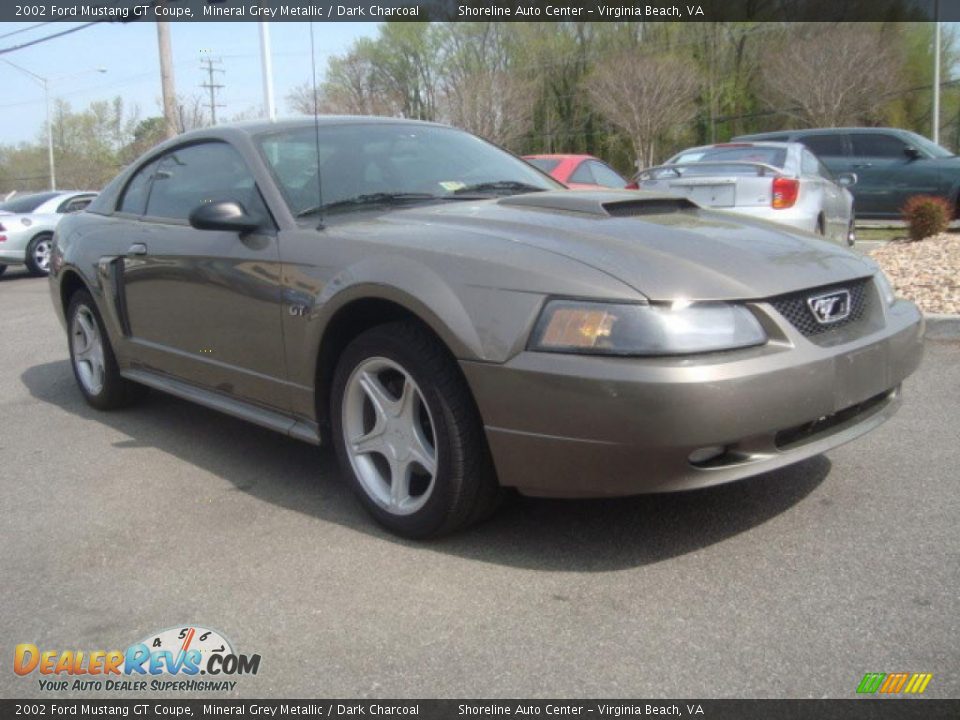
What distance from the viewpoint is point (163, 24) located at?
19.0 m

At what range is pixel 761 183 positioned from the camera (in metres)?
8.00

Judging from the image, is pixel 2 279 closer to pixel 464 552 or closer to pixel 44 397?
pixel 44 397

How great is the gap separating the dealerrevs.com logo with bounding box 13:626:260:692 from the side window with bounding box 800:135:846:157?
14.1 meters

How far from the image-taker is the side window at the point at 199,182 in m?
4.00

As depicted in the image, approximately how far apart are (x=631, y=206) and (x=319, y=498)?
167cm

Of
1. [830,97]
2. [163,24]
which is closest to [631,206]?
[163,24]

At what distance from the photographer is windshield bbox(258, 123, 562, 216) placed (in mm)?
A: 3830

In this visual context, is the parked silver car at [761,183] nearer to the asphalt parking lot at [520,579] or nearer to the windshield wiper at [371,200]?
the asphalt parking lot at [520,579]

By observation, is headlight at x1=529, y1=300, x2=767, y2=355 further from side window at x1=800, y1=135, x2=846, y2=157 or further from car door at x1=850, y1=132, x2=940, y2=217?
side window at x1=800, y1=135, x2=846, y2=157

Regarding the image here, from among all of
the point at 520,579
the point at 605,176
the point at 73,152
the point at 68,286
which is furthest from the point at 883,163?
the point at 73,152

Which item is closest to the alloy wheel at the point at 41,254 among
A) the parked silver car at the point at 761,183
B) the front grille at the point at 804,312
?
the parked silver car at the point at 761,183

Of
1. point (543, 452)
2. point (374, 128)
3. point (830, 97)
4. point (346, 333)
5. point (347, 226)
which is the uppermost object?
point (830, 97)

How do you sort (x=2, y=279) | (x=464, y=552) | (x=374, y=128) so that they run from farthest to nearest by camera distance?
(x=2, y=279), (x=374, y=128), (x=464, y=552)
